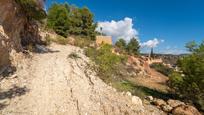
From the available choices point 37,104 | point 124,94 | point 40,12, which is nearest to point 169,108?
point 124,94

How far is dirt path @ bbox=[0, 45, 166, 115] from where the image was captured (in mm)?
10336

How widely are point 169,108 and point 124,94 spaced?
2.78 m

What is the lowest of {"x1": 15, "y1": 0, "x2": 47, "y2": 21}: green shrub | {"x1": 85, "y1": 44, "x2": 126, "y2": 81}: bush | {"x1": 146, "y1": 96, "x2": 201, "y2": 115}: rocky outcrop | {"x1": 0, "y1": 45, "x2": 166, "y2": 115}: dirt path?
{"x1": 146, "y1": 96, "x2": 201, "y2": 115}: rocky outcrop

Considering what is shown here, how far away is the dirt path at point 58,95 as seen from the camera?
33.9ft

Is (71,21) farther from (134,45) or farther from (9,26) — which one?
(9,26)

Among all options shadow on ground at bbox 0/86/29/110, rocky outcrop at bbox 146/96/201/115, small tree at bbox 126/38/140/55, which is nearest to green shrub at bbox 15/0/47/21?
shadow on ground at bbox 0/86/29/110

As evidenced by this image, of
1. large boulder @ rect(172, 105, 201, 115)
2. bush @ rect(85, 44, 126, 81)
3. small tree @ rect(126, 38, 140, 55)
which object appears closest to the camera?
large boulder @ rect(172, 105, 201, 115)

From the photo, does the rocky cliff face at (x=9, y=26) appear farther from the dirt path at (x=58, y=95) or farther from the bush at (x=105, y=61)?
the bush at (x=105, y=61)

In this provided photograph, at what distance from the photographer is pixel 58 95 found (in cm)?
1168

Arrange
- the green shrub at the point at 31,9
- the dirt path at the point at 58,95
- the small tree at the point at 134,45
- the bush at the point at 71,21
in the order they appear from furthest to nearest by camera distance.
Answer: the small tree at the point at 134,45, the bush at the point at 71,21, the green shrub at the point at 31,9, the dirt path at the point at 58,95

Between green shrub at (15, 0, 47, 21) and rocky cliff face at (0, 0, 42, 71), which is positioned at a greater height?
green shrub at (15, 0, 47, 21)

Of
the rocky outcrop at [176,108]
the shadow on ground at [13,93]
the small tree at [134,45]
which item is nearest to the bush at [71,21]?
the small tree at [134,45]

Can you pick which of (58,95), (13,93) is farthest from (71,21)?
(13,93)

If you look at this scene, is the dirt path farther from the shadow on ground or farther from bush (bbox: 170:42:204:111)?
bush (bbox: 170:42:204:111)
